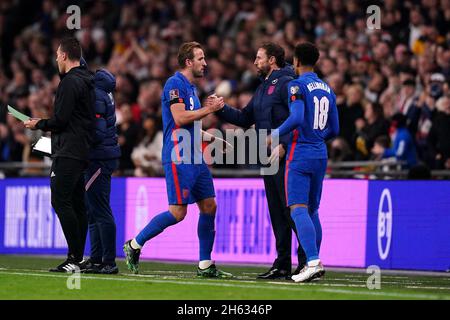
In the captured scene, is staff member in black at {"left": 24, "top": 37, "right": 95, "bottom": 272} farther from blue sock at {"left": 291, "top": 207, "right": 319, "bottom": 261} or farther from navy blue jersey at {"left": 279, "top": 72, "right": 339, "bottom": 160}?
blue sock at {"left": 291, "top": 207, "right": 319, "bottom": 261}

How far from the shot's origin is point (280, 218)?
39.8 feet

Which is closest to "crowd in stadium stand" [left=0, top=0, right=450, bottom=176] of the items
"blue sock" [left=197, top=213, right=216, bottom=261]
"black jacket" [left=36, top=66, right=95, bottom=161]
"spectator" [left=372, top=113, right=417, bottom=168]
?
"spectator" [left=372, top=113, right=417, bottom=168]

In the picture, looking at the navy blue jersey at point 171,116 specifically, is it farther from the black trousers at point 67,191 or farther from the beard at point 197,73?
the black trousers at point 67,191

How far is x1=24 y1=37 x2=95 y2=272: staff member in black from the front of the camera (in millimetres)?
11508

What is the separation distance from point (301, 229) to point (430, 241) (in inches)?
140

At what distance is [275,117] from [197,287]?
2570 mm

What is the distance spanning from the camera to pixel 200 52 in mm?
11680

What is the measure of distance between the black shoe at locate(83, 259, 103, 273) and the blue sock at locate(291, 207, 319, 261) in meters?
2.31

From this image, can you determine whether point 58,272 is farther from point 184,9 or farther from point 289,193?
point 184,9

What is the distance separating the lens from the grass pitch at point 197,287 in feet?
30.9

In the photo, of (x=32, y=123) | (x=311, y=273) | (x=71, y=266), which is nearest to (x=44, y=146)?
(x=32, y=123)

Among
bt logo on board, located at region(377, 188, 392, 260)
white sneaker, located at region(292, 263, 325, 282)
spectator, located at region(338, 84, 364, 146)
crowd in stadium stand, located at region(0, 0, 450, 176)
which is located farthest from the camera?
spectator, located at region(338, 84, 364, 146)

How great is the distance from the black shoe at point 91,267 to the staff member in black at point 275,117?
5.49 feet

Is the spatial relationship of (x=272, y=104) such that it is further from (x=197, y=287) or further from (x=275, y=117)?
(x=197, y=287)
